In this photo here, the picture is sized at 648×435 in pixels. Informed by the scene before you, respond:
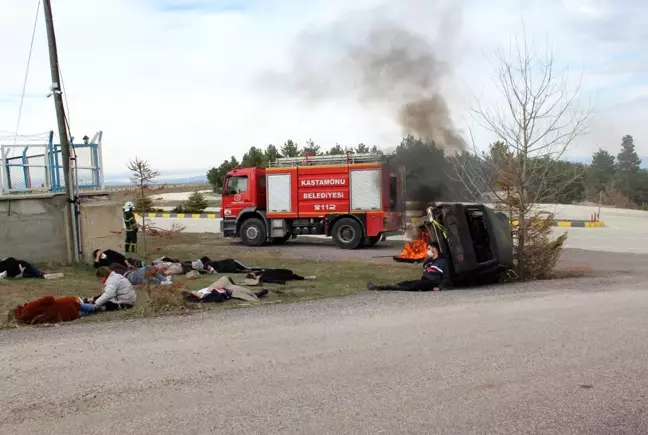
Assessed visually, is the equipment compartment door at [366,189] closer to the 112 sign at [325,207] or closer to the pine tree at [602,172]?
the 112 sign at [325,207]

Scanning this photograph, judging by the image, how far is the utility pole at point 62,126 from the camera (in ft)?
46.2

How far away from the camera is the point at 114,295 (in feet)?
28.9

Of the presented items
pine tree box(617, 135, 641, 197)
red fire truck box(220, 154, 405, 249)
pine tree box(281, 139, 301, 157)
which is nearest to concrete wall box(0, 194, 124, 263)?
red fire truck box(220, 154, 405, 249)

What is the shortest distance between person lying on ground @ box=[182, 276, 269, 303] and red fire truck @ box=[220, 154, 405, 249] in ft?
30.6

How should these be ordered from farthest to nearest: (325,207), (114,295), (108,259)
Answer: (325,207)
(108,259)
(114,295)

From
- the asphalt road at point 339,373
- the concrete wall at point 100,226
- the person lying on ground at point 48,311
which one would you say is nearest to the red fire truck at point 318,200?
the concrete wall at point 100,226

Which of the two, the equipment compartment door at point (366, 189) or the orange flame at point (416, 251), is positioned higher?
the equipment compartment door at point (366, 189)

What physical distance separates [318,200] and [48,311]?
40.6ft

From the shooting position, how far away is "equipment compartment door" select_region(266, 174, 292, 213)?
20047 millimetres

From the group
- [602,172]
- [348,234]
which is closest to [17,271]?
[348,234]

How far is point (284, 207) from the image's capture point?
2012cm

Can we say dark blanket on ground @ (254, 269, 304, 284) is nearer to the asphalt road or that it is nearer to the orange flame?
the asphalt road

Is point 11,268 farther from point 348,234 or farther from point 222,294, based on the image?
point 348,234

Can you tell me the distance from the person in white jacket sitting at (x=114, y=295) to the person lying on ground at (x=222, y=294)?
80 cm
